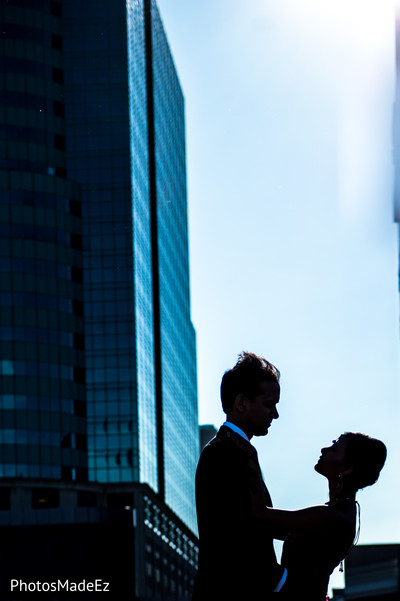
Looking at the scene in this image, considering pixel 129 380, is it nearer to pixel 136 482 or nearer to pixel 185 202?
pixel 136 482

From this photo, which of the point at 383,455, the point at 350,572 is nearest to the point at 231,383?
the point at 383,455

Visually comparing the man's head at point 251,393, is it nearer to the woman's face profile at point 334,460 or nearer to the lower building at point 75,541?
the woman's face profile at point 334,460

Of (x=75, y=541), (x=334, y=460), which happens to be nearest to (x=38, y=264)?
(x=75, y=541)

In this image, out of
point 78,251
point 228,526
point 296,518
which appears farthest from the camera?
point 78,251

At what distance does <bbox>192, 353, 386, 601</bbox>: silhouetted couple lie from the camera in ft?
19.3

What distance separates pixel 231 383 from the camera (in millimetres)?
6188

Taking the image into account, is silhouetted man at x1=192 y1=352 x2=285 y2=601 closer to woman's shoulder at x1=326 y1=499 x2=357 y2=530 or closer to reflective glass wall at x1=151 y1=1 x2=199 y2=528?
woman's shoulder at x1=326 y1=499 x2=357 y2=530

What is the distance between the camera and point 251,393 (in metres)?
6.12

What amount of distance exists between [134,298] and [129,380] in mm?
8526

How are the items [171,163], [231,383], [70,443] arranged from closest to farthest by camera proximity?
[231,383]
[70,443]
[171,163]

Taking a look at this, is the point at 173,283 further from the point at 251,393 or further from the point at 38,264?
the point at 251,393

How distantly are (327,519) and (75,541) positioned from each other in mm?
94190

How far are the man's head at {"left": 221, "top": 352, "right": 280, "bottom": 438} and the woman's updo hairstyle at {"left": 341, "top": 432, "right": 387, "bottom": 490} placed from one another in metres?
0.79

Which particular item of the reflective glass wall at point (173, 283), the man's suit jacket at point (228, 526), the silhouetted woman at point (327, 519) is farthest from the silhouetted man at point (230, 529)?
the reflective glass wall at point (173, 283)
